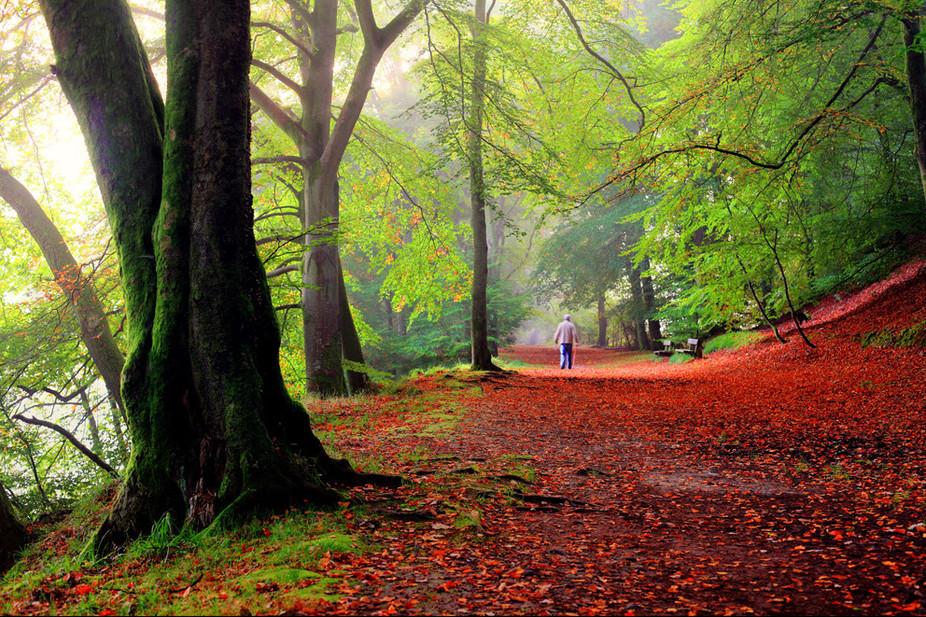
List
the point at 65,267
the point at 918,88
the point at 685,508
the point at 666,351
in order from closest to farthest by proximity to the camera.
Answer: the point at 685,508, the point at 65,267, the point at 918,88, the point at 666,351

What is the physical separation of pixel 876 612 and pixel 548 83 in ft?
36.7

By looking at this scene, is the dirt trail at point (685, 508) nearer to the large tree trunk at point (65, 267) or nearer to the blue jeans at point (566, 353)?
the large tree trunk at point (65, 267)

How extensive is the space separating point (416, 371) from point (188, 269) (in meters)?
11.0

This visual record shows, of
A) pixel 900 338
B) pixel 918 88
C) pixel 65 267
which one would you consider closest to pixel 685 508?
pixel 65 267

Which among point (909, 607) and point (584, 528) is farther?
point (584, 528)

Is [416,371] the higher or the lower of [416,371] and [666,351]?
the lower

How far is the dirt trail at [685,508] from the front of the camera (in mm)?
2734

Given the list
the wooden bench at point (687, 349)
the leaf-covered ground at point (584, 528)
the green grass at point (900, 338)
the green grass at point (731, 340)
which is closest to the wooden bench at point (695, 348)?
the wooden bench at point (687, 349)

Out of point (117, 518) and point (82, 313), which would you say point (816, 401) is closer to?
point (117, 518)

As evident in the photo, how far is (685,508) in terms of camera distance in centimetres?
434

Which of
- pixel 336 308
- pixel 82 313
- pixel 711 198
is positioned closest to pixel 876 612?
pixel 82 313

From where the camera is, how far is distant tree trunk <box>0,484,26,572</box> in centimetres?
467

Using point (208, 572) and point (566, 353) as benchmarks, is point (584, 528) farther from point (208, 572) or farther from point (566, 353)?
point (566, 353)

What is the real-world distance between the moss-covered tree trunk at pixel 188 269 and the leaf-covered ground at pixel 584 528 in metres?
0.41
